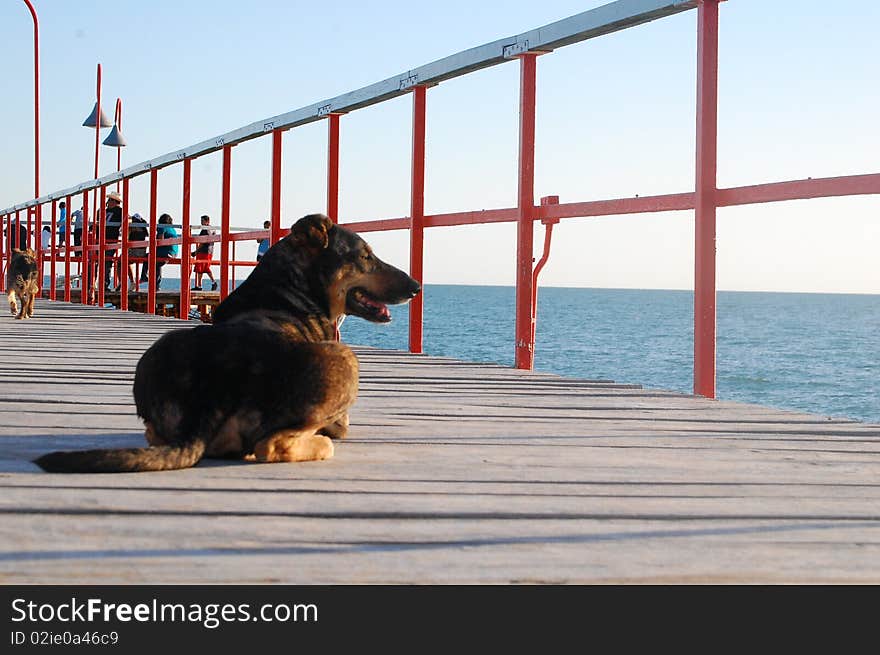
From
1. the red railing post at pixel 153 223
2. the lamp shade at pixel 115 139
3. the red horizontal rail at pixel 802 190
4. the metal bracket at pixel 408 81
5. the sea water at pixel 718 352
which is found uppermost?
the lamp shade at pixel 115 139

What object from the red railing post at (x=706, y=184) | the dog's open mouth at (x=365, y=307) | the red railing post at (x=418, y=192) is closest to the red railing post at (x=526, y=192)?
the red railing post at (x=418, y=192)

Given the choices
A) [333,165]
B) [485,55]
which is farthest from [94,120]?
[485,55]

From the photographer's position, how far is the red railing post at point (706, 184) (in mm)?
3938

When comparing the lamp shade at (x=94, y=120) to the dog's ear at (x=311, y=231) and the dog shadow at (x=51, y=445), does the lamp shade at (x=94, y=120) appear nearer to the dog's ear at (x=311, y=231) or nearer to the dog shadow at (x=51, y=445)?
the dog's ear at (x=311, y=231)

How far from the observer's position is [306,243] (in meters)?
3.22

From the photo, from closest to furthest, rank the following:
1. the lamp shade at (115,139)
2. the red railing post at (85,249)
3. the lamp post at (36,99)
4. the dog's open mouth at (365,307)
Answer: the dog's open mouth at (365,307) → the red railing post at (85,249) → the lamp post at (36,99) → the lamp shade at (115,139)

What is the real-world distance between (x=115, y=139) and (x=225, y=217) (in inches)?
624

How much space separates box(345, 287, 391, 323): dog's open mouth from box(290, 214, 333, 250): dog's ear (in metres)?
0.26

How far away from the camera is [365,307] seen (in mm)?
3541

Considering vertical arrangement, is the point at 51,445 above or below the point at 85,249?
below

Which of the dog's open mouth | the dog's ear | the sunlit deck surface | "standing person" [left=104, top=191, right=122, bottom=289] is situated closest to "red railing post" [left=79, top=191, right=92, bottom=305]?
"standing person" [left=104, top=191, right=122, bottom=289]

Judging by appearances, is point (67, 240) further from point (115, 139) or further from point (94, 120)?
point (115, 139)
